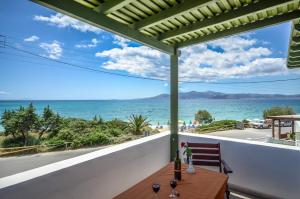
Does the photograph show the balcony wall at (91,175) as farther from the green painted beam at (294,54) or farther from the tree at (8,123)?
the tree at (8,123)

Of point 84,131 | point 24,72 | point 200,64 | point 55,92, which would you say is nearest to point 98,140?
point 84,131

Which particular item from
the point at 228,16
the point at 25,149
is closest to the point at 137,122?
the point at 228,16

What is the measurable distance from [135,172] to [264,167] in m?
1.76

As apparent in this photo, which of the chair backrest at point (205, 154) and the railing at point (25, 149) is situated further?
the railing at point (25, 149)

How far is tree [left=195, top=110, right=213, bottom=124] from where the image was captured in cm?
3365

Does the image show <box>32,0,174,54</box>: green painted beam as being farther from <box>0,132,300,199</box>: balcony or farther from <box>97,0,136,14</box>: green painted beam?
<box>0,132,300,199</box>: balcony

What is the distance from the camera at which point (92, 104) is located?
119ft

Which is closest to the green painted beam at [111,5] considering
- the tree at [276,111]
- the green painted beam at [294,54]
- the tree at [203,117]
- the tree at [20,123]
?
the green painted beam at [294,54]

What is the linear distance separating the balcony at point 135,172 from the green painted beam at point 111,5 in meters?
1.60

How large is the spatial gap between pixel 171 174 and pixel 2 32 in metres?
33.8

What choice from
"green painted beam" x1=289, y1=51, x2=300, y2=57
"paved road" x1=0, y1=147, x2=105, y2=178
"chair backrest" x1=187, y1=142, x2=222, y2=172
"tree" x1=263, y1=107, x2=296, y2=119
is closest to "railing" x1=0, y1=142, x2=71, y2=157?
"paved road" x1=0, y1=147, x2=105, y2=178

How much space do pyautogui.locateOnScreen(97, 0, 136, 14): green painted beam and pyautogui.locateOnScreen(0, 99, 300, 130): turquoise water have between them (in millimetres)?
30059

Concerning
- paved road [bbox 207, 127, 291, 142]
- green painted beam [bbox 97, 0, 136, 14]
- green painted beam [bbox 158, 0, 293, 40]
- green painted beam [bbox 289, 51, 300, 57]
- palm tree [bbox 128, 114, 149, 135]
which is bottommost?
paved road [bbox 207, 127, 291, 142]

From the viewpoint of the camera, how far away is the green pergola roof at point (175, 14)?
6.44 ft
